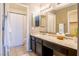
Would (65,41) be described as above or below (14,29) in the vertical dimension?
below

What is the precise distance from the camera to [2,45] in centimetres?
145

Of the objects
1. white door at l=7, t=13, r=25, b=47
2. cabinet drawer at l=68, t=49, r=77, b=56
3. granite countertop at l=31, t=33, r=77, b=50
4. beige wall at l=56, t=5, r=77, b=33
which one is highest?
beige wall at l=56, t=5, r=77, b=33

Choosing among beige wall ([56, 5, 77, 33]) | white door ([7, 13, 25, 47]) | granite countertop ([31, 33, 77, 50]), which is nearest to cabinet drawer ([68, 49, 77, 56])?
granite countertop ([31, 33, 77, 50])

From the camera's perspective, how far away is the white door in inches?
64.9

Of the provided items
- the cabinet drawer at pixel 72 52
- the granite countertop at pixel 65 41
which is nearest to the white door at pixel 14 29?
the granite countertop at pixel 65 41

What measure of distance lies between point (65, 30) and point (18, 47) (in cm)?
74

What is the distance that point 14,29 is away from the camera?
1.77 m

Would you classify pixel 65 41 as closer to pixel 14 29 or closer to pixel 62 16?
pixel 62 16

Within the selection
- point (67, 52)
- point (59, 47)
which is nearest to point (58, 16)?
point (59, 47)

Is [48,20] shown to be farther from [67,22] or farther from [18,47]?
[18,47]

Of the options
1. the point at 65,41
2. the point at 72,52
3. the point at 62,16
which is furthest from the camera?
the point at 62,16

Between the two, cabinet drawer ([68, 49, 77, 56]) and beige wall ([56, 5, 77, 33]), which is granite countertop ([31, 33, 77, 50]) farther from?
beige wall ([56, 5, 77, 33])

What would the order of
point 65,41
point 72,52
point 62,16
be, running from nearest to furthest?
point 72,52
point 65,41
point 62,16

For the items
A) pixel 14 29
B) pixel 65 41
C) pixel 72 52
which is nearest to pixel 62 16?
pixel 65 41
